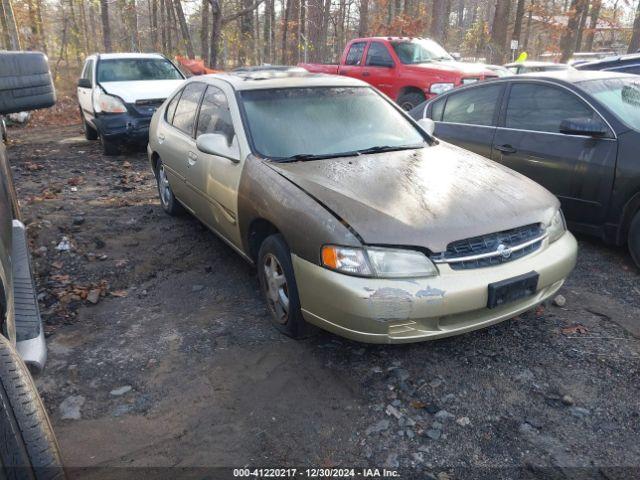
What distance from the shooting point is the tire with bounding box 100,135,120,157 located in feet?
29.7

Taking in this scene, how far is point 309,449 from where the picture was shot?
242cm

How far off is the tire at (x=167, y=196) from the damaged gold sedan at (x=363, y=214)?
3.76ft

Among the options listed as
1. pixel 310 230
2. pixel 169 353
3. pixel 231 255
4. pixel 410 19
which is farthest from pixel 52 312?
pixel 410 19

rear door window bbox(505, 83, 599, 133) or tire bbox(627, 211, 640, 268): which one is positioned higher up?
rear door window bbox(505, 83, 599, 133)

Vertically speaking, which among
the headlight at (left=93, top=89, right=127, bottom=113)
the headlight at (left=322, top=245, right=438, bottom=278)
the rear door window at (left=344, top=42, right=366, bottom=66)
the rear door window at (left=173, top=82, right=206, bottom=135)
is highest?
the rear door window at (left=344, top=42, right=366, bottom=66)

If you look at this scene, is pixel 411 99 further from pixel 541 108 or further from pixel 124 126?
pixel 541 108

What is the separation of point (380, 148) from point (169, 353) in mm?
2117

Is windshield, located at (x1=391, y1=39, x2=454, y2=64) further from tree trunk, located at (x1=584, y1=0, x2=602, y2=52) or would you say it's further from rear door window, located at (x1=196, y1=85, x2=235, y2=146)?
tree trunk, located at (x1=584, y1=0, x2=602, y2=52)

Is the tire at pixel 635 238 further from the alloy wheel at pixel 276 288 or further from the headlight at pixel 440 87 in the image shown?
the headlight at pixel 440 87

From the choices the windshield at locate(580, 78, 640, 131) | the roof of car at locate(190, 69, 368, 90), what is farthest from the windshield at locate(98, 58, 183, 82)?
the windshield at locate(580, 78, 640, 131)

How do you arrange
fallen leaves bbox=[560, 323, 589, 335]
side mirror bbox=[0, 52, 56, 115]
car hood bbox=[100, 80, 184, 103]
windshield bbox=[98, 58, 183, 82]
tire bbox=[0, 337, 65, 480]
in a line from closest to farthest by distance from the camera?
tire bbox=[0, 337, 65, 480] → side mirror bbox=[0, 52, 56, 115] → fallen leaves bbox=[560, 323, 589, 335] → car hood bbox=[100, 80, 184, 103] → windshield bbox=[98, 58, 183, 82]

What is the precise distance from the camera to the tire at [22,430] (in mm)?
1469

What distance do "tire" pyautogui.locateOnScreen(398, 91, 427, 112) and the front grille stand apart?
774 centimetres

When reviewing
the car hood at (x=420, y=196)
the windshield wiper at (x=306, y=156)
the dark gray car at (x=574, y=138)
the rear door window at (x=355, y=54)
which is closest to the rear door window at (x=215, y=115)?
the windshield wiper at (x=306, y=156)
